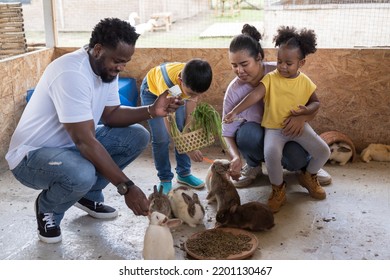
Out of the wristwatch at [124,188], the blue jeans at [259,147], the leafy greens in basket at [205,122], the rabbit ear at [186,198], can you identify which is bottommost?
the rabbit ear at [186,198]

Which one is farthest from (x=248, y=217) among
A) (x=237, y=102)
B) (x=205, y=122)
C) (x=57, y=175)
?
(x=57, y=175)

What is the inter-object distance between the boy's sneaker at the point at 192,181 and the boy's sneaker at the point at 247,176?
0.27 m

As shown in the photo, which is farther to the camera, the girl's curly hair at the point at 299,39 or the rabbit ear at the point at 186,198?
the girl's curly hair at the point at 299,39

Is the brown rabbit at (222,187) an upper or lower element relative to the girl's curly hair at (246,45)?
lower

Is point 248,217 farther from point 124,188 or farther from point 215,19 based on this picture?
point 215,19

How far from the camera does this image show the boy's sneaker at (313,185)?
378cm

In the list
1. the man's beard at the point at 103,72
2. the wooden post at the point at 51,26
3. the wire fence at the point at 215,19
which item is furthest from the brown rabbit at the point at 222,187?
the wooden post at the point at 51,26

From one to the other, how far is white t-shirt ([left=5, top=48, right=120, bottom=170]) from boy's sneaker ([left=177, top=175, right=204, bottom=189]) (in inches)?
45.4

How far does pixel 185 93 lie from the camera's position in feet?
11.3

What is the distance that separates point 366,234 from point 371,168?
1.35m

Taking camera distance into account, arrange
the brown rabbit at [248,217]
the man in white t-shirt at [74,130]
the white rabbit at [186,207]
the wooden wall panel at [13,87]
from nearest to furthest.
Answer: the man in white t-shirt at [74,130] → the brown rabbit at [248,217] → the white rabbit at [186,207] → the wooden wall panel at [13,87]

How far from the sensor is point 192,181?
405cm

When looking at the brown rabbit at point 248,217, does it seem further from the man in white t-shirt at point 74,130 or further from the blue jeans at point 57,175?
the blue jeans at point 57,175

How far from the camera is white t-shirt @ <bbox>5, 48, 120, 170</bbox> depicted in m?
2.77
